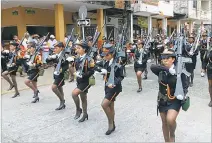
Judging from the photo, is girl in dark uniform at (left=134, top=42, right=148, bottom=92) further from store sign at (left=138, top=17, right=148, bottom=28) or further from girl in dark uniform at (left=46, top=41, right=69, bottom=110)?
store sign at (left=138, top=17, right=148, bottom=28)

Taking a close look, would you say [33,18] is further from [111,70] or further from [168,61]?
[168,61]

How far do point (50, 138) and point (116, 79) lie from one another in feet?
5.09

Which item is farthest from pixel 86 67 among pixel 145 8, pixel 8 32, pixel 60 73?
pixel 145 8

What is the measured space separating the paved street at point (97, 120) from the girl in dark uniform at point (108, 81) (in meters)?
0.36

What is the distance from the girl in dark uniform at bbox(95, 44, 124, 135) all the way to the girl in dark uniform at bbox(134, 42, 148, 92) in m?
3.40

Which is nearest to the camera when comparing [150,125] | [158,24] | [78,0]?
[150,125]

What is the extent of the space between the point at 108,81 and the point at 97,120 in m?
1.23

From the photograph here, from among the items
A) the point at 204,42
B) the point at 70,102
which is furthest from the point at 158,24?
the point at 70,102

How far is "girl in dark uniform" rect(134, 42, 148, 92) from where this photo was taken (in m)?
8.52

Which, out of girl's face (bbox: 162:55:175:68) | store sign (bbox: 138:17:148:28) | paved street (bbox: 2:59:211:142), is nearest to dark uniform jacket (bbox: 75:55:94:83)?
paved street (bbox: 2:59:211:142)

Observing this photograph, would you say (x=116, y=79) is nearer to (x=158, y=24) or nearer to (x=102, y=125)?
(x=102, y=125)

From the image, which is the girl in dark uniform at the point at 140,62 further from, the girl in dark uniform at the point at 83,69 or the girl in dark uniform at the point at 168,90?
the girl in dark uniform at the point at 168,90

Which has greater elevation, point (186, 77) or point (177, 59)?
point (177, 59)

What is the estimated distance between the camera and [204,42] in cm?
1036
